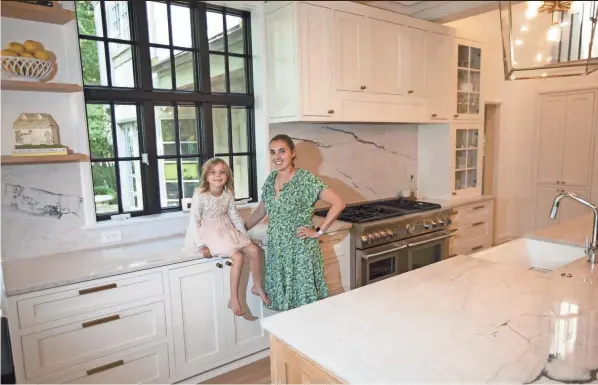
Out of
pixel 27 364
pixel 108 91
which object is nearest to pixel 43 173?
pixel 108 91

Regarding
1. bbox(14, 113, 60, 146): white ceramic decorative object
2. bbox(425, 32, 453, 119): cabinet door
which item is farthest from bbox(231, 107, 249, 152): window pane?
bbox(425, 32, 453, 119): cabinet door

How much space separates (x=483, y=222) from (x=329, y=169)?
1891mm

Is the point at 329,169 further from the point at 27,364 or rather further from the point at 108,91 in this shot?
the point at 27,364

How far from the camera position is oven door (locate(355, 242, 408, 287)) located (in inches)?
116

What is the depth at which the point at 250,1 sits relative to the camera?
9.57ft

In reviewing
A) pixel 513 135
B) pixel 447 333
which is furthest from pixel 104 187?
pixel 513 135

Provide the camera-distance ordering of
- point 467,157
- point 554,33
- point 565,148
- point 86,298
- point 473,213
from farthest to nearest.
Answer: point 565,148 < point 467,157 < point 473,213 < point 86,298 < point 554,33

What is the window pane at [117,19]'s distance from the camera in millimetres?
2500

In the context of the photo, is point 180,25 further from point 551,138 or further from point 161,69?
point 551,138

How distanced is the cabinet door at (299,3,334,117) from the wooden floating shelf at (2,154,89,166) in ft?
4.79

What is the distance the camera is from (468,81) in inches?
162

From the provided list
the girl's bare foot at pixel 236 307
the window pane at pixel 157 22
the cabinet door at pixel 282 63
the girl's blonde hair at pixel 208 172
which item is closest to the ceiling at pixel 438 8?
the cabinet door at pixel 282 63

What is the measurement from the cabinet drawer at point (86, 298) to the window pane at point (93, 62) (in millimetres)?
1257

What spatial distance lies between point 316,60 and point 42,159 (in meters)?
1.84
